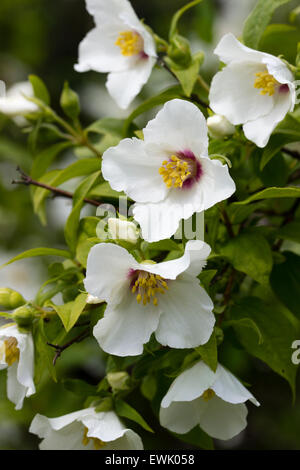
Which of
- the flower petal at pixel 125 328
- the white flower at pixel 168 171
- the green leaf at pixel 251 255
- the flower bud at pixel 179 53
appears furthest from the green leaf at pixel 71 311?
the flower bud at pixel 179 53

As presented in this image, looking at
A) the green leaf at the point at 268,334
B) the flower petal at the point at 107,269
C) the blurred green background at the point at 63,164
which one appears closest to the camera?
the flower petal at the point at 107,269

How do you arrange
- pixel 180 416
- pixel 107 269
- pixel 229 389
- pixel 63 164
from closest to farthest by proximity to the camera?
pixel 107 269, pixel 229 389, pixel 180 416, pixel 63 164

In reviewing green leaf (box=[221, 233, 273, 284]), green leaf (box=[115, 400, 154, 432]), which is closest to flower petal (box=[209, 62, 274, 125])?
green leaf (box=[221, 233, 273, 284])

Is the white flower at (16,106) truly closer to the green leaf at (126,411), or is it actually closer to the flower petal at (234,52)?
the flower petal at (234,52)

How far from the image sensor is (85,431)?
127 cm

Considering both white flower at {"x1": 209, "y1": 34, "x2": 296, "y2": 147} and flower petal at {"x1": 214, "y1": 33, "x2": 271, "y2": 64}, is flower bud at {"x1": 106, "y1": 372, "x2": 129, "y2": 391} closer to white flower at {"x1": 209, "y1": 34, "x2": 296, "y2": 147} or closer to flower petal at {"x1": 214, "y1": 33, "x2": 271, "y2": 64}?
white flower at {"x1": 209, "y1": 34, "x2": 296, "y2": 147}

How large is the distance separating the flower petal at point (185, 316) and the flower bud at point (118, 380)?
0.18 meters

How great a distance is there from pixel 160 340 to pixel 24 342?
0.24m

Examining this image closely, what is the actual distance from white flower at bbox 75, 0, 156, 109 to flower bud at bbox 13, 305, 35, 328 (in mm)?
481

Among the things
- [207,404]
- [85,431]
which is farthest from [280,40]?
[85,431]

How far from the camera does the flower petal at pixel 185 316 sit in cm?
102

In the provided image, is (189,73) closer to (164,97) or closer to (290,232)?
(164,97)

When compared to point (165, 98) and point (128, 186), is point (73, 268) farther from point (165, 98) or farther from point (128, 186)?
point (165, 98)

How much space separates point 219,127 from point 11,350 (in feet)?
1.79
